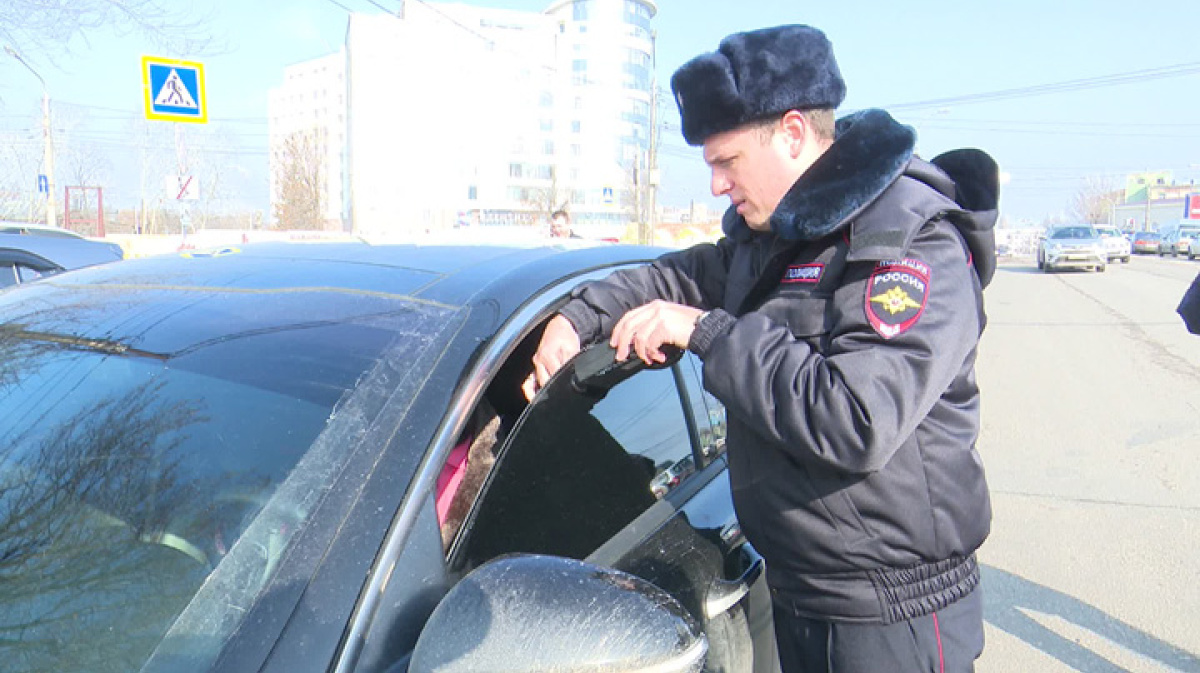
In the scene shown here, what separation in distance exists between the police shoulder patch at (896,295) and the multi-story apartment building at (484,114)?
47.5 m

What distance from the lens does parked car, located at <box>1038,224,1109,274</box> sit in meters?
24.9

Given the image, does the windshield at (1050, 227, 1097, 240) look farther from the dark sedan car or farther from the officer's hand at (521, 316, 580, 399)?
the officer's hand at (521, 316, 580, 399)

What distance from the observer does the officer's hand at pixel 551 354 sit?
1612mm

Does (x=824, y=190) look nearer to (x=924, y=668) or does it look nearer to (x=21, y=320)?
(x=924, y=668)

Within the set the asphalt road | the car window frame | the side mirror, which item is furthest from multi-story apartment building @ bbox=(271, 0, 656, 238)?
the side mirror

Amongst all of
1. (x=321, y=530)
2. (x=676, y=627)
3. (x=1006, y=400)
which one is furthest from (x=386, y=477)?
(x=1006, y=400)

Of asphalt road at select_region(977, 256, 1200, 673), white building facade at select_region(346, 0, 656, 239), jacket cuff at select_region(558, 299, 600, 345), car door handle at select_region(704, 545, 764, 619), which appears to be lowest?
asphalt road at select_region(977, 256, 1200, 673)

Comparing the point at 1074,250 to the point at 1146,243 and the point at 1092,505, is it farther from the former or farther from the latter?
the point at 1146,243

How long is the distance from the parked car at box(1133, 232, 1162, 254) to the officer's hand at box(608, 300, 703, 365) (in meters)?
52.6

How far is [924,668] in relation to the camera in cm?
148

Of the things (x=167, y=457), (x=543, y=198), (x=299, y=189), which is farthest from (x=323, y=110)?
(x=167, y=457)

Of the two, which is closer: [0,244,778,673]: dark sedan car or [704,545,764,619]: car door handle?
[0,244,778,673]: dark sedan car

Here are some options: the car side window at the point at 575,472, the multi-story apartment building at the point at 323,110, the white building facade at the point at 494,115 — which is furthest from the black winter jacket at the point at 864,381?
the multi-story apartment building at the point at 323,110

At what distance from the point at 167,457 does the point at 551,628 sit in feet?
2.36
